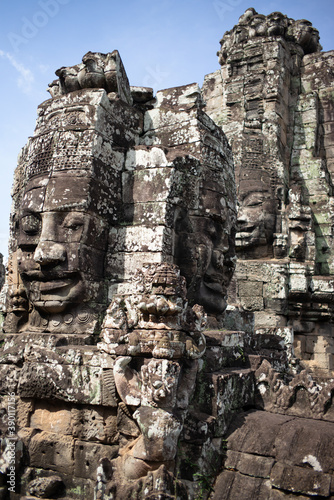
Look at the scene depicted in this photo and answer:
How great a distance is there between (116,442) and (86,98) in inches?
142

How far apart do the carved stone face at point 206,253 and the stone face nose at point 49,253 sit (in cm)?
128

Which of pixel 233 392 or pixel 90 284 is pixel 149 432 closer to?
pixel 233 392

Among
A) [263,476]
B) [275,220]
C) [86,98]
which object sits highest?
[275,220]

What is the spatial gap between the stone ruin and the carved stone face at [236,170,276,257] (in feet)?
19.7

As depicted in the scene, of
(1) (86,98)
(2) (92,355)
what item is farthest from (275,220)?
(2) (92,355)

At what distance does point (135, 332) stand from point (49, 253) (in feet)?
4.45

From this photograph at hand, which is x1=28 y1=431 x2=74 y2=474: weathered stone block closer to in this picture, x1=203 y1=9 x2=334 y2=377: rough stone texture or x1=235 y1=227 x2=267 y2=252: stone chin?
x1=203 y1=9 x2=334 y2=377: rough stone texture

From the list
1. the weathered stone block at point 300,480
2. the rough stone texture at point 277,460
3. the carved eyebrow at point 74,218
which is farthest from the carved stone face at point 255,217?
the weathered stone block at point 300,480

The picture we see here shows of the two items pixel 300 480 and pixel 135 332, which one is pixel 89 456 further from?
pixel 300 480

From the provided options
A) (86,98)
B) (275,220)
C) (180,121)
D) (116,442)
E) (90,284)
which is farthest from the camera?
(275,220)

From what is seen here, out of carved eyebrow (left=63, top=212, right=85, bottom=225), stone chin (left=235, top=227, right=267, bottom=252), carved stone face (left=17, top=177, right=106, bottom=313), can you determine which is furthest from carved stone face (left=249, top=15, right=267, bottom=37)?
carved eyebrow (left=63, top=212, right=85, bottom=225)

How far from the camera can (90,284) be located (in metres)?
4.57

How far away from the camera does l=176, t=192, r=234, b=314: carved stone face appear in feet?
16.0

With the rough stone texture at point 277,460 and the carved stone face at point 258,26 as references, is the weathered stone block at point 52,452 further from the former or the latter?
the carved stone face at point 258,26
